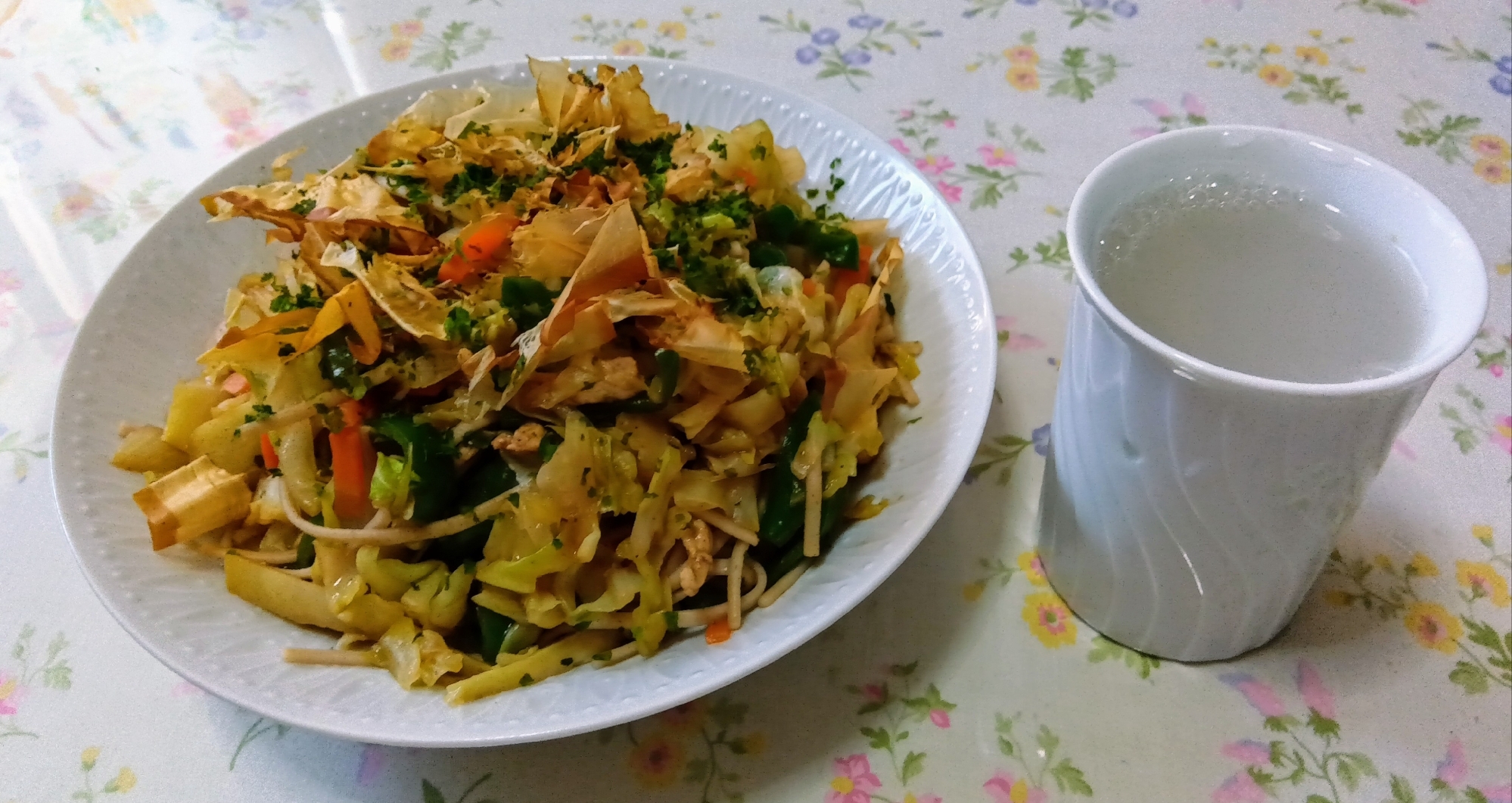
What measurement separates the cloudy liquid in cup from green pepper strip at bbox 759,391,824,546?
39cm

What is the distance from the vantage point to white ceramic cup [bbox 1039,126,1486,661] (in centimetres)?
72

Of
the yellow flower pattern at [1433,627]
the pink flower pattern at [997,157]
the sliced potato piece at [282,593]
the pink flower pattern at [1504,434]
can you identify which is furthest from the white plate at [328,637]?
the pink flower pattern at [1504,434]

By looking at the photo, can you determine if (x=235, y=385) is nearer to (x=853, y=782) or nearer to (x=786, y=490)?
(x=786, y=490)

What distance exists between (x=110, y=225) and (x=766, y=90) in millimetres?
1189

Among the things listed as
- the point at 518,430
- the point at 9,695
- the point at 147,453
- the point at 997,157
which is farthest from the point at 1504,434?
the point at 9,695

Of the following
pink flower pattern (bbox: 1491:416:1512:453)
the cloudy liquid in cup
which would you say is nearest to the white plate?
the cloudy liquid in cup

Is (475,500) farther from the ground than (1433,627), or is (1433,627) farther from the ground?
(475,500)

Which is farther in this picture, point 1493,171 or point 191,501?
point 1493,171

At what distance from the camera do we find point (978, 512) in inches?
46.6

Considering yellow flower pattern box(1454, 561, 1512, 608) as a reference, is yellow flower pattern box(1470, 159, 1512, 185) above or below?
above

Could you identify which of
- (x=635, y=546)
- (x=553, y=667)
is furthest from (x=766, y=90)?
(x=553, y=667)

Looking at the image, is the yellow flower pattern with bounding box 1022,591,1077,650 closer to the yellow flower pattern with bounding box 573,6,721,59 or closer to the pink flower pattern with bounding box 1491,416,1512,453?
the pink flower pattern with bounding box 1491,416,1512,453

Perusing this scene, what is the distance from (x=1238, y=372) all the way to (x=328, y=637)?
95 cm

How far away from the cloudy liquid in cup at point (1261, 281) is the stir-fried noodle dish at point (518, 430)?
0.35m
